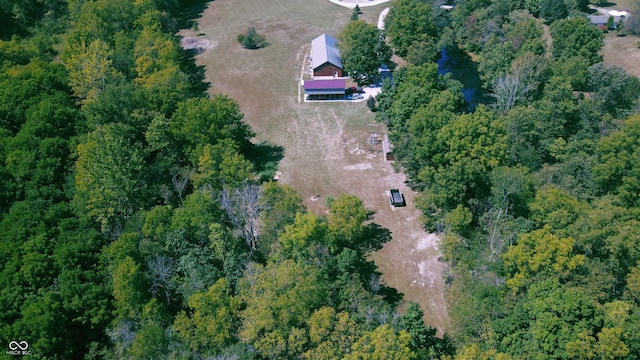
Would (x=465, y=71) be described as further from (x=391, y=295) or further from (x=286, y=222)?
(x=286, y=222)

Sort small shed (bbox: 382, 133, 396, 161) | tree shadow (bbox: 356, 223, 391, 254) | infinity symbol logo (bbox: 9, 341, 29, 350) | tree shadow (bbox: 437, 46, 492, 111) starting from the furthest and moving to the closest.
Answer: tree shadow (bbox: 437, 46, 492, 111)
small shed (bbox: 382, 133, 396, 161)
tree shadow (bbox: 356, 223, 391, 254)
infinity symbol logo (bbox: 9, 341, 29, 350)

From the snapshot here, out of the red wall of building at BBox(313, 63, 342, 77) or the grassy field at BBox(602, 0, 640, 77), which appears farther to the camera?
the grassy field at BBox(602, 0, 640, 77)

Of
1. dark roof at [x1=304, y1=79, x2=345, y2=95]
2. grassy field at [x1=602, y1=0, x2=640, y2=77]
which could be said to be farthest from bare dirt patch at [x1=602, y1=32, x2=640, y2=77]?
dark roof at [x1=304, y1=79, x2=345, y2=95]

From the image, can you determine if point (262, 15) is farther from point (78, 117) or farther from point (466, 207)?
point (466, 207)

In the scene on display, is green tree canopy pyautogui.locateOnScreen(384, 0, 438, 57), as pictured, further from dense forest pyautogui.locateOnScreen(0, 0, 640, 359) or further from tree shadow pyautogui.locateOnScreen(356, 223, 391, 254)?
tree shadow pyautogui.locateOnScreen(356, 223, 391, 254)

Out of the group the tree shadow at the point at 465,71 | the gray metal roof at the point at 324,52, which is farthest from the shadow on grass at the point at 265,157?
the tree shadow at the point at 465,71

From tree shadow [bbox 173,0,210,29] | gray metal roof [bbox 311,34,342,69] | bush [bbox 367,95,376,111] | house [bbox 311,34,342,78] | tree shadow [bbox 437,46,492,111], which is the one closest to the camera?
bush [bbox 367,95,376,111]

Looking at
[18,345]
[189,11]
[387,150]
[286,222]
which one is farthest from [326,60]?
[18,345]

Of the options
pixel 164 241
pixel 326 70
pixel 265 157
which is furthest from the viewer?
pixel 326 70

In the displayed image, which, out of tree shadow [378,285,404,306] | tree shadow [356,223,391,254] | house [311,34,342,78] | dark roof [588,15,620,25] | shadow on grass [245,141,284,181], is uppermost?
dark roof [588,15,620,25]
